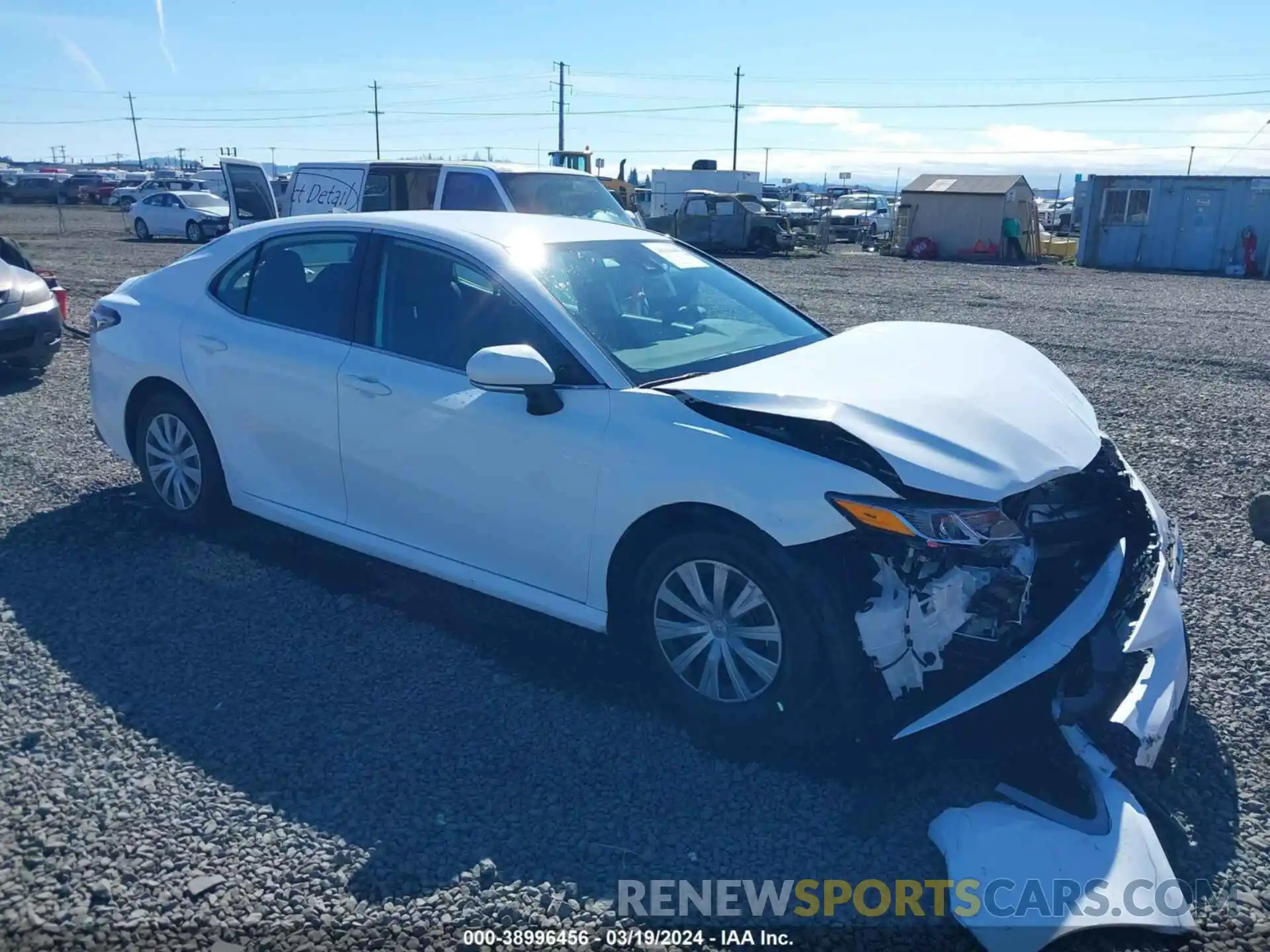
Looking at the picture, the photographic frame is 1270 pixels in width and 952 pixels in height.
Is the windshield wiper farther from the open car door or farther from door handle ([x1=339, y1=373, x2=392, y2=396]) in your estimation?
the open car door

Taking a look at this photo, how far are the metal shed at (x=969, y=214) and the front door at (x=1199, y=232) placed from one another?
14.6ft

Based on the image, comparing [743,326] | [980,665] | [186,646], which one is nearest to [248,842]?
[186,646]

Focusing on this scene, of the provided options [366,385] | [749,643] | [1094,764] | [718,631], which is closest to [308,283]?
[366,385]

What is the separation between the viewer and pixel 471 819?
3188mm

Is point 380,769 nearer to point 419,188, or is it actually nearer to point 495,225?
point 495,225

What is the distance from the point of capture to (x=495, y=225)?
4.54m

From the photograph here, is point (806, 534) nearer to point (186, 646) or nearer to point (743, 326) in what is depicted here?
point (743, 326)

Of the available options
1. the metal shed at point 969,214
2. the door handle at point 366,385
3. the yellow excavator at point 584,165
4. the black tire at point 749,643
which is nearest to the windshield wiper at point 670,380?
the black tire at point 749,643

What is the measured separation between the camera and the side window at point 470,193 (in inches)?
505

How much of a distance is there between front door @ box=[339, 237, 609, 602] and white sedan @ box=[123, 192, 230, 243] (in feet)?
93.0

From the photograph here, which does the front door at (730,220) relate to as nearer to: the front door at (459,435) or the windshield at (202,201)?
the windshield at (202,201)

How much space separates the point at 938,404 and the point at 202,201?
3179 centimetres

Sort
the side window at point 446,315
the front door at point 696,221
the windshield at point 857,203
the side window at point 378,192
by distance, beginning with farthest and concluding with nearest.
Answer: the windshield at point 857,203, the front door at point 696,221, the side window at point 378,192, the side window at point 446,315

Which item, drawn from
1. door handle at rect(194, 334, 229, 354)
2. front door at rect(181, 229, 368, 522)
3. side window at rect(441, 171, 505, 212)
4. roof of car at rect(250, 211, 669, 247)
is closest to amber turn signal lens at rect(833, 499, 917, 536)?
roof of car at rect(250, 211, 669, 247)
